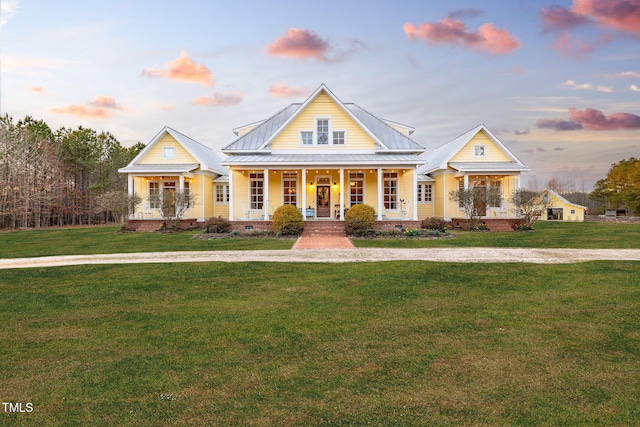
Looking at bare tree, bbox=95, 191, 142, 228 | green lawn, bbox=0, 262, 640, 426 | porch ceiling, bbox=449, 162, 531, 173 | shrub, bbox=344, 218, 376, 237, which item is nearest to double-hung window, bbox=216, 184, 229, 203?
bare tree, bbox=95, 191, 142, 228

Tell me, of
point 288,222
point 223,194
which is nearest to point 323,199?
point 288,222

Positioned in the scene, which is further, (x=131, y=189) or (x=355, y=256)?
(x=131, y=189)

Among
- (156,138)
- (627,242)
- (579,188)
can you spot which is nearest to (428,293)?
(627,242)

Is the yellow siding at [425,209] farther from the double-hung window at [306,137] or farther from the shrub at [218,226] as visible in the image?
the shrub at [218,226]

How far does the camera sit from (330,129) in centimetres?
2322

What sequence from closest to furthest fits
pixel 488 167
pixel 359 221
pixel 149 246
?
pixel 149 246 → pixel 359 221 → pixel 488 167

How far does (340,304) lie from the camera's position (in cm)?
677

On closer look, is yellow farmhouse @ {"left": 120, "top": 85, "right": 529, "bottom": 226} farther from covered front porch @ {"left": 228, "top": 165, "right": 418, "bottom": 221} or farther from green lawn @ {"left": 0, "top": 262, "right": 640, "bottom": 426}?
green lawn @ {"left": 0, "top": 262, "right": 640, "bottom": 426}

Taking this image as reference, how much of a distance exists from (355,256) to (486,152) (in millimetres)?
17173

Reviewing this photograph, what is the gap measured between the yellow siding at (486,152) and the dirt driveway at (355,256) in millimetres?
12452

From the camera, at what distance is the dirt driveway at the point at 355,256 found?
11867 mm

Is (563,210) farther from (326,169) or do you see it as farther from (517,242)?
(326,169)

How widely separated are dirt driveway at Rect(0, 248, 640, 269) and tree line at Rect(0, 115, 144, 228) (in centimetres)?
1932

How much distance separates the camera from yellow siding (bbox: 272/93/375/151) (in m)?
23.2
